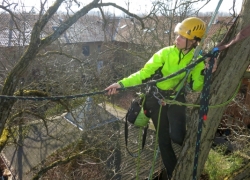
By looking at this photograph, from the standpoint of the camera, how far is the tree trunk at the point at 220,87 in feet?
6.59

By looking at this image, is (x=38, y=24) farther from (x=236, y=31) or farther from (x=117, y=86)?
(x=236, y=31)

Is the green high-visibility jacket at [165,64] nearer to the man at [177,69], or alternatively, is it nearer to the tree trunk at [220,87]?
the man at [177,69]

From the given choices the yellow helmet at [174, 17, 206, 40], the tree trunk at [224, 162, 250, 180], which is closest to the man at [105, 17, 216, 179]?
the yellow helmet at [174, 17, 206, 40]

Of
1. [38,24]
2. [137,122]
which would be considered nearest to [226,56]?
[137,122]

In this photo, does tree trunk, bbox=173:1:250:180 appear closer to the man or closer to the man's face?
the man

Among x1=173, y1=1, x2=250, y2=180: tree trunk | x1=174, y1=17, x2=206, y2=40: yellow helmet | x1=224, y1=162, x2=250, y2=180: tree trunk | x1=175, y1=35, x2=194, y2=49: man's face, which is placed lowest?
x1=224, y1=162, x2=250, y2=180: tree trunk

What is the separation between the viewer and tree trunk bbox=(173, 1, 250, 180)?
2.01m

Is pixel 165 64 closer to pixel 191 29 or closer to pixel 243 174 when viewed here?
pixel 191 29

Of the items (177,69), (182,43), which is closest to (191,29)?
(182,43)

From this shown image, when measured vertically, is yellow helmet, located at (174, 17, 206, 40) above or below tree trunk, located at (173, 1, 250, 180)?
above

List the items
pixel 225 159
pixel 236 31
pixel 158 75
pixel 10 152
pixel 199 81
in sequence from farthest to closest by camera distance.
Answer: pixel 10 152
pixel 225 159
pixel 158 75
pixel 199 81
pixel 236 31

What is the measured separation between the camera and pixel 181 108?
2.66 metres

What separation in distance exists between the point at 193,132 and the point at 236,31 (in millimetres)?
948

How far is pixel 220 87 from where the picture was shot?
2113 millimetres
